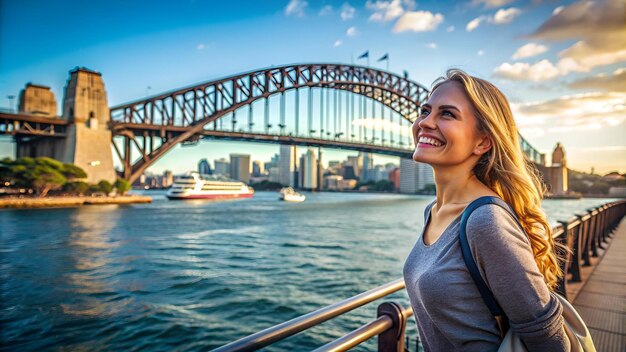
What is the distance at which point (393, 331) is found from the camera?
1735 mm

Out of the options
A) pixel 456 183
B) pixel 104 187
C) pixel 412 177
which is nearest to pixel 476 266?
pixel 456 183

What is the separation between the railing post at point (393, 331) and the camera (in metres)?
1.73

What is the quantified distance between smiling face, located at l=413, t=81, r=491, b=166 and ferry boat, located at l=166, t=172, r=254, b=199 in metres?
51.0

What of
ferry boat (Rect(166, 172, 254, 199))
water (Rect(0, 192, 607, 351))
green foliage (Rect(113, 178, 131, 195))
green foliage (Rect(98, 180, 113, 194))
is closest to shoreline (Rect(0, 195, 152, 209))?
green foliage (Rect(113, 178, 131, 195))

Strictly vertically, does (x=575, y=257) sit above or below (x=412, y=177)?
below

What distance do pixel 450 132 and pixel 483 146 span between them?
10 centimetres

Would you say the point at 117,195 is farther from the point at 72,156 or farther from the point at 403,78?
the point at 403,78

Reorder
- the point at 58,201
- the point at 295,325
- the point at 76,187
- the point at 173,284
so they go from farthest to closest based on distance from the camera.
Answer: the point at 76,187 < the point at 58,201 < the point at 173,284 < the point at 295,325

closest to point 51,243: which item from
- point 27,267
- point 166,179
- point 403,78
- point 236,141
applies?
point 27,267

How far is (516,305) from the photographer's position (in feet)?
2.78

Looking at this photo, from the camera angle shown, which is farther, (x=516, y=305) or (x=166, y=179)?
(x=166, y=179)

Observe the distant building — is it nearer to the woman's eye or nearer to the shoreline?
the shoreline

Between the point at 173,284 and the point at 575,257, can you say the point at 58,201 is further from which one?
the point at 575,257

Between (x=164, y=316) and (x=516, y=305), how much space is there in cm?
653
